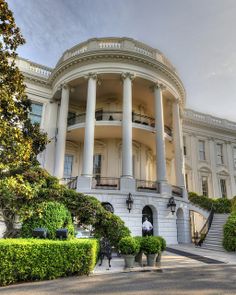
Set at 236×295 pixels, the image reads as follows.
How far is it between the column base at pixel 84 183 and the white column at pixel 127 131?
2.31m

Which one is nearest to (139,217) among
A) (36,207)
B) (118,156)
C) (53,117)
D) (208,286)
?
(118,156)

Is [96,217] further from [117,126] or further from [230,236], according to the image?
[117,126]

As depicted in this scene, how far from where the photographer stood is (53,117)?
70.0 ft

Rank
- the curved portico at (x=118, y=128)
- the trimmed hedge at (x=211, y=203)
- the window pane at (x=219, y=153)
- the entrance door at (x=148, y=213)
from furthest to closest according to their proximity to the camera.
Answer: the window pane at (x=219, y=153) < the trimmed hedge at (x=211, y=203) < the entrance door at (x=148, y=213) < the curved portico at (x=118, y=128)

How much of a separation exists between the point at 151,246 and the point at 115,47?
1518 cm

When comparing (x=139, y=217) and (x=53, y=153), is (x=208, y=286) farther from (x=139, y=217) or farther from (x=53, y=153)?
(x=53, y=153)

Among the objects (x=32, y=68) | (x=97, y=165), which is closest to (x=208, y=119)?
(x=97, y=165)

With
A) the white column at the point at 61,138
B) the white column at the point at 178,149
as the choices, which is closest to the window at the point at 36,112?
the white column at the point at 61,138

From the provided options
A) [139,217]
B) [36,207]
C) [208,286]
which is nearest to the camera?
[208,286]

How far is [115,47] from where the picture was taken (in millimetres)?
19344

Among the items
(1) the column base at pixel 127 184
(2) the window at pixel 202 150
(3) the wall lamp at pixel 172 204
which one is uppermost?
→ (2) the window at pixel 202 150

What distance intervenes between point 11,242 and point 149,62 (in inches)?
656

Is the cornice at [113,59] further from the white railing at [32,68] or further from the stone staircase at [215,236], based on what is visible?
the stone staircase at [215,236]

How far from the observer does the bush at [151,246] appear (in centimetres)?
942
